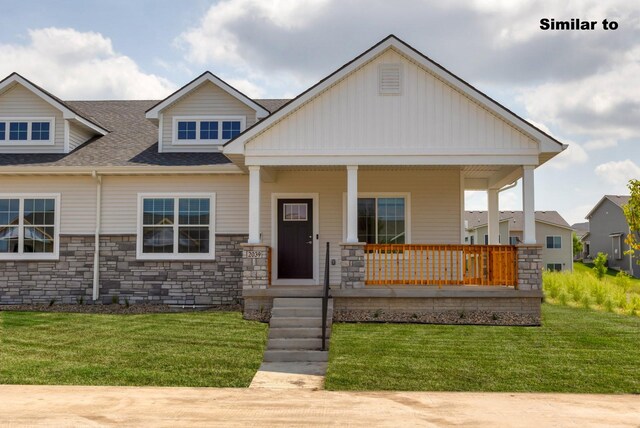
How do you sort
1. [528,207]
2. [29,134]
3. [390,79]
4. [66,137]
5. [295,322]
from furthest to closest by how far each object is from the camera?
[29,134], [66,137], [390,79], [528,207], [295,322]

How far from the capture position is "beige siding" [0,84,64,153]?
1606 cm

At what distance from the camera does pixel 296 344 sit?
10.4 m

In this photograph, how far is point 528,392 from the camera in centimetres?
803

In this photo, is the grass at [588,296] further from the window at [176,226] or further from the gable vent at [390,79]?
the window at [176,226]

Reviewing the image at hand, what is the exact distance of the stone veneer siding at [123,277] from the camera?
1480cm

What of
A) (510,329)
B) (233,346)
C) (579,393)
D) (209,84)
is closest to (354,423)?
(579,393)

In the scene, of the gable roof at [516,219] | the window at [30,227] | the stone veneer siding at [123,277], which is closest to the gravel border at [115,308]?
the stone veneer siding at [123,277]

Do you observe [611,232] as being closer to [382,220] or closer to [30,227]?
[382,220]

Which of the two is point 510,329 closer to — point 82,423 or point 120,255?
point 82,423

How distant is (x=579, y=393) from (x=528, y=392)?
66 cm

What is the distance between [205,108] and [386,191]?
5.25 metres

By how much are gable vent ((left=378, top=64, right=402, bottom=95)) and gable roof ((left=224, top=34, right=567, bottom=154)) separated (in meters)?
0.34

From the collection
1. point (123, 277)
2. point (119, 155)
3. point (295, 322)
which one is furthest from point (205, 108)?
point (295, 322)

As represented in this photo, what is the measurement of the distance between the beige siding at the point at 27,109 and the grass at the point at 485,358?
373 inches
